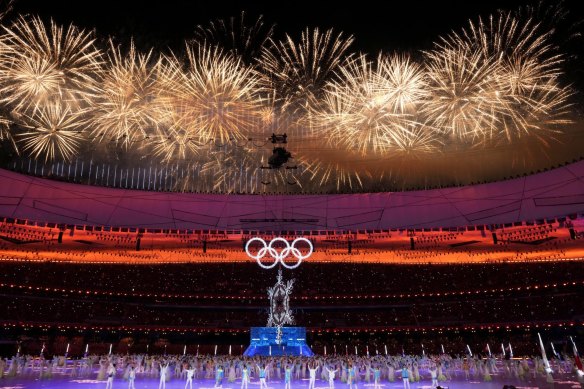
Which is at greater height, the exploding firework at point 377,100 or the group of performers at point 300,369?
the exploding firework at point 377,100

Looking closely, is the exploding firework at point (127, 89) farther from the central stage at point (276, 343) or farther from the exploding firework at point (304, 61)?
the central stage at point (276, 343)

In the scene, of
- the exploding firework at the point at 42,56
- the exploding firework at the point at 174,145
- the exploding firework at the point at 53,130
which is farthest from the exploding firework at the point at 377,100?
the exploding firework at the point at 53,130

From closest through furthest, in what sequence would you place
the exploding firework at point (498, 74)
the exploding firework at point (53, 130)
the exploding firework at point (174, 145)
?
the exploding firework at point (498, 74)
the exploding firework at point (53, 130)
the exploding firework at point (174, 145)

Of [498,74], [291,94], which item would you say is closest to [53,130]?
[291,94]

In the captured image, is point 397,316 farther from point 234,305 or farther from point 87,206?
point 87,206

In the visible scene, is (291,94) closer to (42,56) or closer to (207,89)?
(207,89)

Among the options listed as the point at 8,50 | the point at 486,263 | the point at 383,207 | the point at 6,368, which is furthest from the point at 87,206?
the point at 486,263
